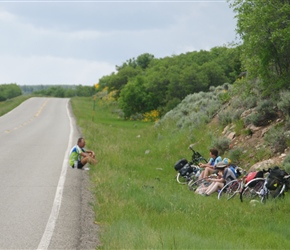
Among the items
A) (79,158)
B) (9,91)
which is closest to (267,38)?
(79,158)

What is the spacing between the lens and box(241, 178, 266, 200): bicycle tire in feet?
39.4

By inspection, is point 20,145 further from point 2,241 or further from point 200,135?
point 2,241

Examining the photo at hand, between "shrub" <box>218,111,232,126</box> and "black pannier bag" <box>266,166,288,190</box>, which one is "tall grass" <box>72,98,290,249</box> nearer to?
"black pannier bag" <box>266,166,288,190</box>

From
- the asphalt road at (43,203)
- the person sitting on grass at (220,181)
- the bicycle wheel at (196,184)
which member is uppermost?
the asphalt road at (43,203)

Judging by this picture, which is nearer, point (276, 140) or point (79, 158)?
point (276, 140)

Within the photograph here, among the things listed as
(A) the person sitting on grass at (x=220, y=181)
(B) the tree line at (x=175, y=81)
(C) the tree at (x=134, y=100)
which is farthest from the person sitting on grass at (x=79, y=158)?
(C) the tree at (x=134, y=100)

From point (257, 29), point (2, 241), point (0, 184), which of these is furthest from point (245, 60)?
point (2, 241)

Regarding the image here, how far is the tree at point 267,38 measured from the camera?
15.2m

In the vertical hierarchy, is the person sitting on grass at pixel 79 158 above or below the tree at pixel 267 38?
below

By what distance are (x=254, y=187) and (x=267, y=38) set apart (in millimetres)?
5744

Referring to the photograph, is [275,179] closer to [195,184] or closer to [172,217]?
[172,217]

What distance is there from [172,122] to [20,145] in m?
9.80

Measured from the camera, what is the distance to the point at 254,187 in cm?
1220

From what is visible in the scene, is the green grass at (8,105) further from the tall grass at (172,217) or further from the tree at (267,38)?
the tall grass at (172,217)
